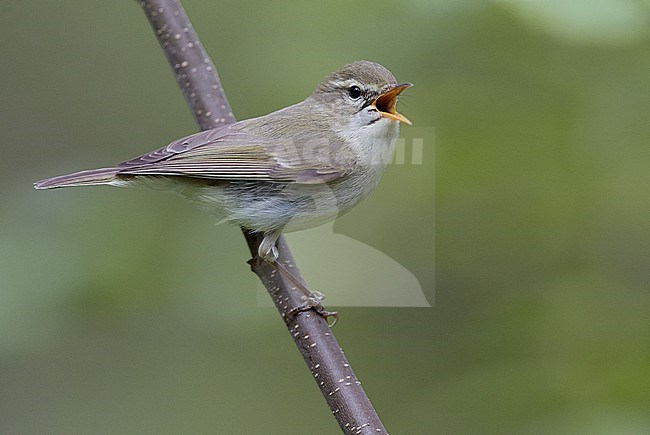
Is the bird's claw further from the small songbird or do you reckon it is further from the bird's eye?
the bird's eye

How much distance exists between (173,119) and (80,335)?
505mm

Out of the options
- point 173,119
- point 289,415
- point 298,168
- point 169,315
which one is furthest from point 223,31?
point 289,415

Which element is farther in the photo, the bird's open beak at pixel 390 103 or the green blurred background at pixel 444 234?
the green blurred background at pixel 444 234

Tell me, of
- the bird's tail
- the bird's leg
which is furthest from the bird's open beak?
the bird's tail

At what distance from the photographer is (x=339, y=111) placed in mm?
1405

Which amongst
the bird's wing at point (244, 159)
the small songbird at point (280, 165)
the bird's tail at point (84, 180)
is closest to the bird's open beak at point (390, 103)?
the small songbird at point (280, 165)

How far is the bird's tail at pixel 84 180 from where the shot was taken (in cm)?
131

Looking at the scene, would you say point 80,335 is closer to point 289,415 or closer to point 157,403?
point 157,403

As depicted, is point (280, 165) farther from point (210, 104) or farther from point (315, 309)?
point (315, 309)

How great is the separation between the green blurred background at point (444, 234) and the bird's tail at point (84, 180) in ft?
0.73

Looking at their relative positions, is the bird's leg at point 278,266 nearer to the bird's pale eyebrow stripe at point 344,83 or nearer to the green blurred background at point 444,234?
the green blurred background at point 444,234

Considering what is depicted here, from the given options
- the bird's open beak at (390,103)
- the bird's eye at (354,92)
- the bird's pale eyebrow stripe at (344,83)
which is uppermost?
the bird's pale eyebrow stripe at (344,83)

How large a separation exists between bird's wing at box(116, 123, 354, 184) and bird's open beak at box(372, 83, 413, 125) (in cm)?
16

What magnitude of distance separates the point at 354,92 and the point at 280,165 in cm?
24
